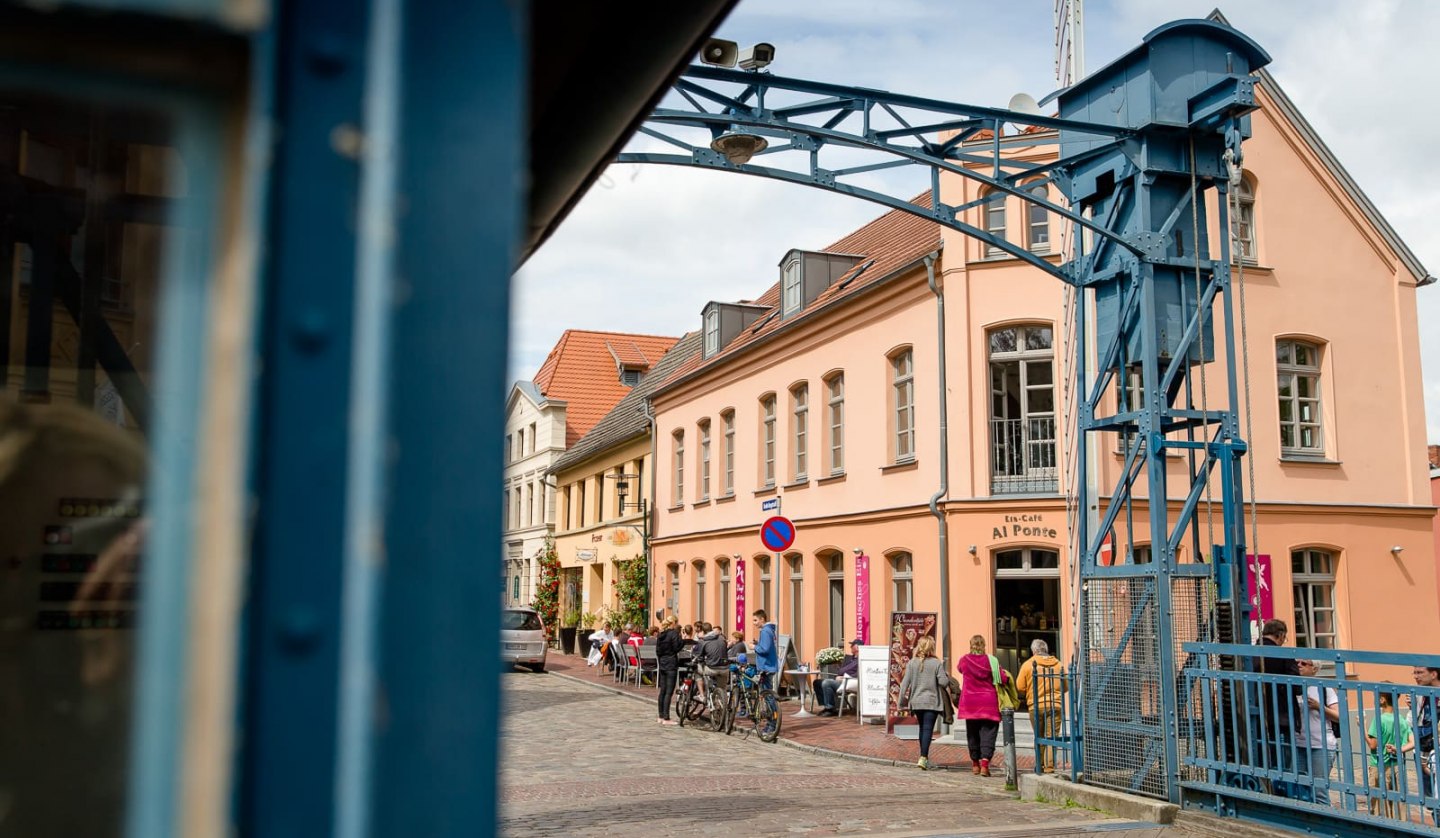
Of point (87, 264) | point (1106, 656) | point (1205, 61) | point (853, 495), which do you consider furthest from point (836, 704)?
point (87, 264)

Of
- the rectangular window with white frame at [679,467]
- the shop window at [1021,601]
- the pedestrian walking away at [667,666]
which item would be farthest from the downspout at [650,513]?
the shop window at [1021,601]

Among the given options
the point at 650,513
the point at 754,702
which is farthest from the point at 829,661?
the point at 650,513

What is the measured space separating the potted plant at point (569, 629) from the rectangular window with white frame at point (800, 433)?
54.4 ft

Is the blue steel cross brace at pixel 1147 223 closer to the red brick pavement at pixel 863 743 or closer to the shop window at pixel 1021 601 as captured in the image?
the red brick pavement at pixel 863 743

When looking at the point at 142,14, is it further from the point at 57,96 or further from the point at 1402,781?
the point at 1402,781

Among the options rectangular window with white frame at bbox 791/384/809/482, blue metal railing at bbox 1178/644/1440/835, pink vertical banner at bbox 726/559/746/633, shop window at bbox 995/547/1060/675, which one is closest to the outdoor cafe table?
shop window at bbox 995/547/1060/675

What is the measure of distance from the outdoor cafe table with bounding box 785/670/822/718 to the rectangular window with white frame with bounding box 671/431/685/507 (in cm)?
1059

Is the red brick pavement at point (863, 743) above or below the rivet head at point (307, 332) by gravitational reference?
below

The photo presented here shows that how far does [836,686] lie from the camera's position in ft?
67.7

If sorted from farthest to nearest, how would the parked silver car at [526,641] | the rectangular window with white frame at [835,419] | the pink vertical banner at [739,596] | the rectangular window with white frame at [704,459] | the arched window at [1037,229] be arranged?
1. the rectangular window with white frame at [704,459]
2. the parked silver car at [526,641]
3. the pink vertical banner at [739,596]
4. the rectangular window with white frame at [835,419]
5. the arched window at [1037,229]

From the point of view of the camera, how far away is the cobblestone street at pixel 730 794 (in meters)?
10.1

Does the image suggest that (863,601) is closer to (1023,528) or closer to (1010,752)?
(1023,528)

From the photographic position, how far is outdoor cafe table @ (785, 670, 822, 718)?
68.6 feet

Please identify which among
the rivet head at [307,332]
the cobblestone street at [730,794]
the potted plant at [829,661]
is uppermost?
the rivet head at [307,332]
